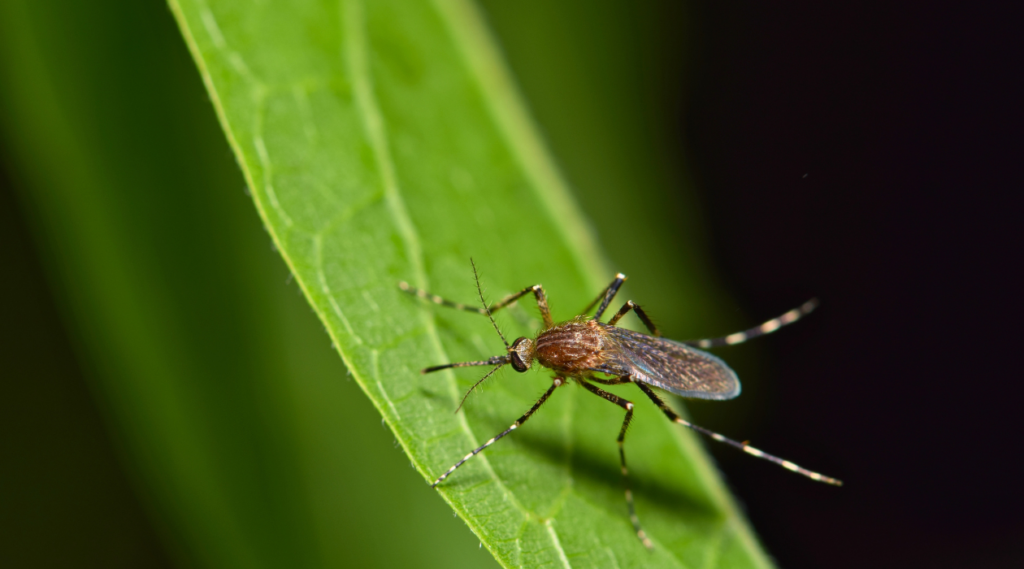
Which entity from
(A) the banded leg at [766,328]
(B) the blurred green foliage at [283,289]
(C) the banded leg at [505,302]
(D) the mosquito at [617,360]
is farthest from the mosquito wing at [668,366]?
(A) the banded leg at [766,328]

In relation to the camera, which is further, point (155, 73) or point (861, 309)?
point (861, 309)

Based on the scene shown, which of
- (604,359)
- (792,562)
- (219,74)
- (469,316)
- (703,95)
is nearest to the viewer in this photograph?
(219,74)

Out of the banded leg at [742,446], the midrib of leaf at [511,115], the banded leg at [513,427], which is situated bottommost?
the banded leg at [742,446]

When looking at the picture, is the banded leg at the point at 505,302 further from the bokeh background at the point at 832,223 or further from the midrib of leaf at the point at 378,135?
the bokeh background at the point at 832,223

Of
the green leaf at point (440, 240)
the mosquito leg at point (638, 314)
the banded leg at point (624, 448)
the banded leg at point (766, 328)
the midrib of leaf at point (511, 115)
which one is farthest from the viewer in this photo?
the banded leg at point (766, 328)

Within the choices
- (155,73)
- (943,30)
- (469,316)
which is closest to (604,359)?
(469,316)

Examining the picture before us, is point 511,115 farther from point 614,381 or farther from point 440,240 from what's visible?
point 614,381

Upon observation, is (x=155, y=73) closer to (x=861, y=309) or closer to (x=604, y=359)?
(x=604, y=359)
